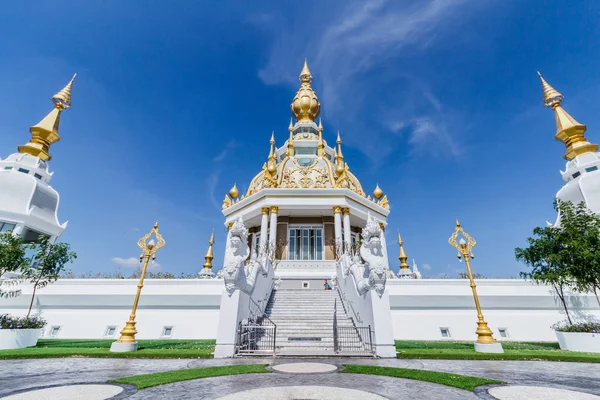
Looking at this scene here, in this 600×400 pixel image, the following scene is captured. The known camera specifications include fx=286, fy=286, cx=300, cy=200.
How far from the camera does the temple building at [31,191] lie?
18219mm

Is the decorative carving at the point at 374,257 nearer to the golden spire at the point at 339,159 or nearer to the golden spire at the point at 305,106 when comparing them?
the golden spire at the point at 339,159

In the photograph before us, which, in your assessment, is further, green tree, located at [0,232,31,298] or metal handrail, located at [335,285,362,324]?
green tree, located at [0,232,31,298]

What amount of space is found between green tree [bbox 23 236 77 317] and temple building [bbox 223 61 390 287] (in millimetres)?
10047

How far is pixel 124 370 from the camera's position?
6.43m

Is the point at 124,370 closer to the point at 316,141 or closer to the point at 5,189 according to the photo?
the point at 5,189

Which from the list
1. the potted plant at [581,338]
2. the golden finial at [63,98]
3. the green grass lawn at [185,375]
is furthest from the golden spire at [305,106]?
the green grass lawn at [185,375]

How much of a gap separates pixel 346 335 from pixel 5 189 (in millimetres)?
23674

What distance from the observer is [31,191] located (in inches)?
779

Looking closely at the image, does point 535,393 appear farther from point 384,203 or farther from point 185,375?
point 384,203

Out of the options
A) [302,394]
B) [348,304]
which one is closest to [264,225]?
[348,304]

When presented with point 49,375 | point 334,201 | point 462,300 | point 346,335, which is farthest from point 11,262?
point 462,300

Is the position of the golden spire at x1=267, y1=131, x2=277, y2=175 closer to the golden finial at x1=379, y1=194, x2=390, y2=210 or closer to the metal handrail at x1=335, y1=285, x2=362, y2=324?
the golden finial at x1=379, y1=194, x2=390, y2=210

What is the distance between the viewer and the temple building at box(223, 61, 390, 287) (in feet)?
66.5

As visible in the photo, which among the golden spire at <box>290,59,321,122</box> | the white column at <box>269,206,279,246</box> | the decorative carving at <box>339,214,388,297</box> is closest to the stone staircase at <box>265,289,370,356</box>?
the decorative carving at <box>339,214,388,297</box>
